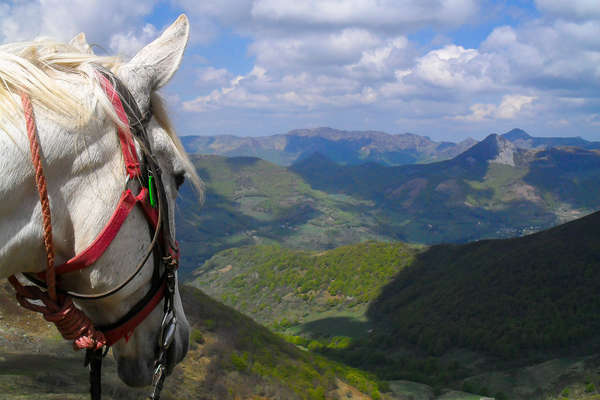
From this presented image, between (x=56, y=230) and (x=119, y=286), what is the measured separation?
0.31 meters

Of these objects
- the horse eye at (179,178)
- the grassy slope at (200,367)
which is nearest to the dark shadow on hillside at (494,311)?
the grassy slope at (200,367)

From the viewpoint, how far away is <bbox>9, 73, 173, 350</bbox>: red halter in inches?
52.0

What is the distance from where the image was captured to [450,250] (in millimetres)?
101250

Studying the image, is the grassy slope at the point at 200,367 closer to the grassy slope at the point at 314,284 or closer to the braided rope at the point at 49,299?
the braided rope at the point at 49,299

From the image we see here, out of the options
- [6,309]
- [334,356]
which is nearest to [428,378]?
[334,356]

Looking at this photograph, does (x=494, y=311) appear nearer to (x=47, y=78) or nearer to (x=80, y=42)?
(x=80, y=42)

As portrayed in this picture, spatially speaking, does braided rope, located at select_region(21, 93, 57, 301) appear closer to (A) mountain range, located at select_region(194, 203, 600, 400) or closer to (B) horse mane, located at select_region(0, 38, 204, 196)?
(B) horse mane, located at select_region(0, 38, 204, 196)

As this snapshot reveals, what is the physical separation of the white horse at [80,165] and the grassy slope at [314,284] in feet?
274

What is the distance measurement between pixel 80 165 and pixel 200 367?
16.7m

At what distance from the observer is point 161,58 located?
1796 mm

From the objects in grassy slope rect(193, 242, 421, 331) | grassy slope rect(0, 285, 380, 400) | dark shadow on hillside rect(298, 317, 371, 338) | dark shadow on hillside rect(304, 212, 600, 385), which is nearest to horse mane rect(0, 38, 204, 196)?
grassy slope rect(0, 285, 380, 400)

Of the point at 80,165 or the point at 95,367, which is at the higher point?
the point at 80,165

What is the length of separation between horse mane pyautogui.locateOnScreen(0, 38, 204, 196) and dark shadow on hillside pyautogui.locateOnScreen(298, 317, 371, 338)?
79.8 m

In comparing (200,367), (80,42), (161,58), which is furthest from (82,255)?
(200,367)
